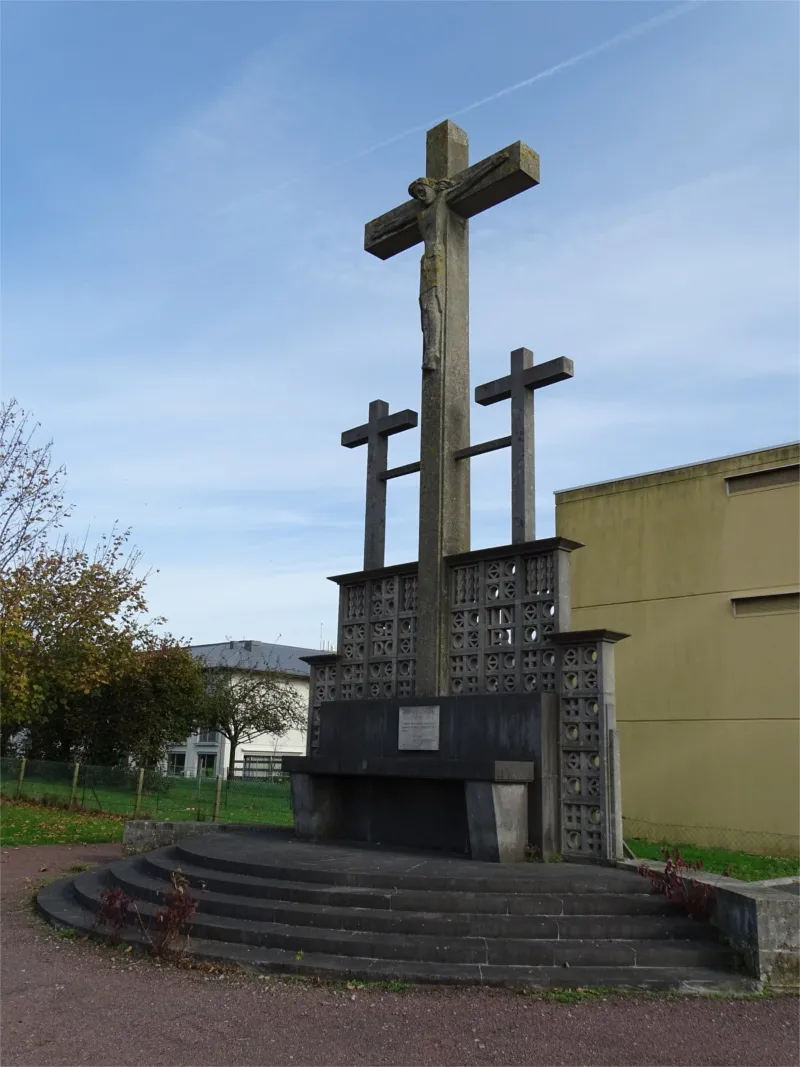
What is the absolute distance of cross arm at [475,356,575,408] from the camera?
10508mm

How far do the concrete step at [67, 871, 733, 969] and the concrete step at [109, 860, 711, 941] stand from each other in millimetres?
62

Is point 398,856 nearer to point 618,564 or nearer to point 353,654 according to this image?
point 353,654

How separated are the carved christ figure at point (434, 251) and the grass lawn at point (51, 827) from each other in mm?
10930

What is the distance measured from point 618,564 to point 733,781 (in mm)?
5556

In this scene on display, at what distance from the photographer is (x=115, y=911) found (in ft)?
25.4

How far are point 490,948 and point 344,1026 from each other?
151cm

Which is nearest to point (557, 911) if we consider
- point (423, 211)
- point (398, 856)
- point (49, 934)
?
point (398, 856)

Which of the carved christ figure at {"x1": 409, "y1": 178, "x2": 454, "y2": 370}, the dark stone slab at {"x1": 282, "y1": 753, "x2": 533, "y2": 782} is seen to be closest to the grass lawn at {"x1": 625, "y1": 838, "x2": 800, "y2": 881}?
the dark stone slab at {"x1": 282, "y1": 753, "x2": 533, "y2": 782}

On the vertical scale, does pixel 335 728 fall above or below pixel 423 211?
below

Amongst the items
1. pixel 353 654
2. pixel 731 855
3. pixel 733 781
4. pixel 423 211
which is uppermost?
pixel 423 211

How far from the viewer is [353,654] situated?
39.5ft

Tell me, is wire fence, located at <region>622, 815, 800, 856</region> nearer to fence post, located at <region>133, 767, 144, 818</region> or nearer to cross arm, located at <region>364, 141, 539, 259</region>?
fence post, located at <region>133, 767, 144, 818</region>

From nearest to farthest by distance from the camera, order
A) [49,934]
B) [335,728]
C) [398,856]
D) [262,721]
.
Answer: [49,934] < [398,856] < [335,728] < [262,721]

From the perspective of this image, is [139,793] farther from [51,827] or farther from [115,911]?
[115,911]
